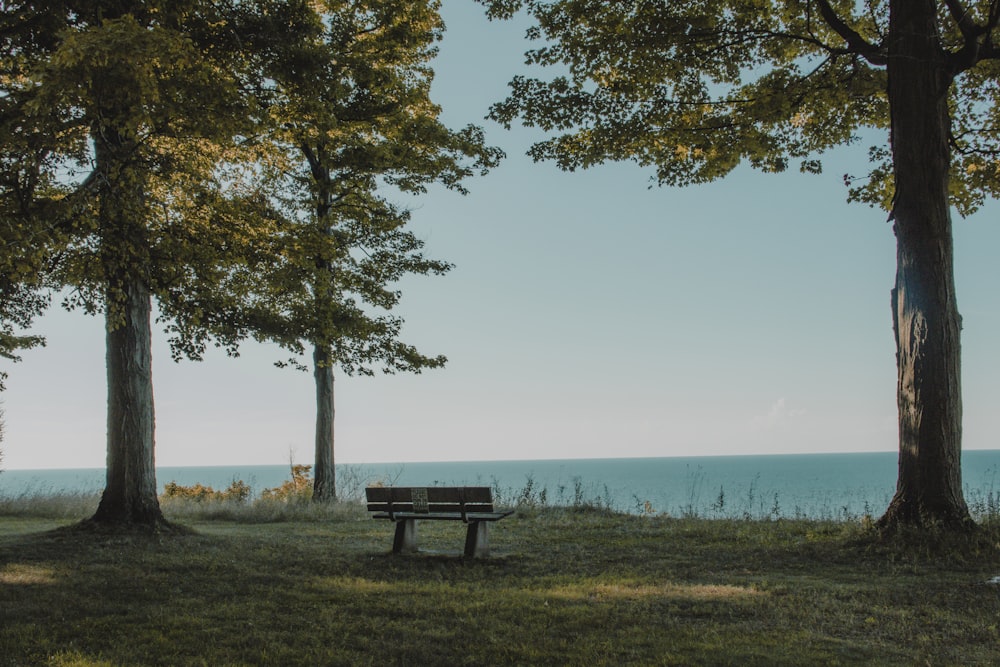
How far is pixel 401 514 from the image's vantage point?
9453mm

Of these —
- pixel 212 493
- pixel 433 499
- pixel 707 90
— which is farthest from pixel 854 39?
pixel 212 493

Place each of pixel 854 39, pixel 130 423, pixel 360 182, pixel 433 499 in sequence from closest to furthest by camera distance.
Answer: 1. pixel 433 499
2. pixel 854 39
3. pixel 130 423
4. pixel 360 182

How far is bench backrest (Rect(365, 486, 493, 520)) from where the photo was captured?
9062 mm

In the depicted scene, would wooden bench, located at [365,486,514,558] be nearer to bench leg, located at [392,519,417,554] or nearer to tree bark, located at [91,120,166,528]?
bench leg, located at [392,519,417,554]

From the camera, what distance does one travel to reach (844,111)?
12688 millimetres

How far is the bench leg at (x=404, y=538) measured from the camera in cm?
941

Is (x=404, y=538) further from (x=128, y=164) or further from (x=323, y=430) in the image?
(x=323, y=430)

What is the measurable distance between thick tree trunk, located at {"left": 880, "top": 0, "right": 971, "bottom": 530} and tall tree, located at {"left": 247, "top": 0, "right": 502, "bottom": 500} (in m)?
8.60

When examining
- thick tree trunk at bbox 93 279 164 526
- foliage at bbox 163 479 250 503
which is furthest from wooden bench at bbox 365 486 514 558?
foliage at bbox 163 479 250 503

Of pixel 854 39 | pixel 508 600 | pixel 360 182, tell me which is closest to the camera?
pixel 508 600

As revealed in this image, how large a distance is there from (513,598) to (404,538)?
3.28 meters

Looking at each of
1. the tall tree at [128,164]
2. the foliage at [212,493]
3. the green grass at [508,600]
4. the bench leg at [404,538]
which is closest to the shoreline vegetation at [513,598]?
the green grass at [508,600]

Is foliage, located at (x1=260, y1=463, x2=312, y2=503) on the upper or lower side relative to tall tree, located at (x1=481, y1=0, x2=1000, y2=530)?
lower

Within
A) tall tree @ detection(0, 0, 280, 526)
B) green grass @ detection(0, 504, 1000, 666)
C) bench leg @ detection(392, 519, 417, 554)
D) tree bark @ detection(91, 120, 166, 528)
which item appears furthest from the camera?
tree bark @ detection(91, 120, 166, 528)
